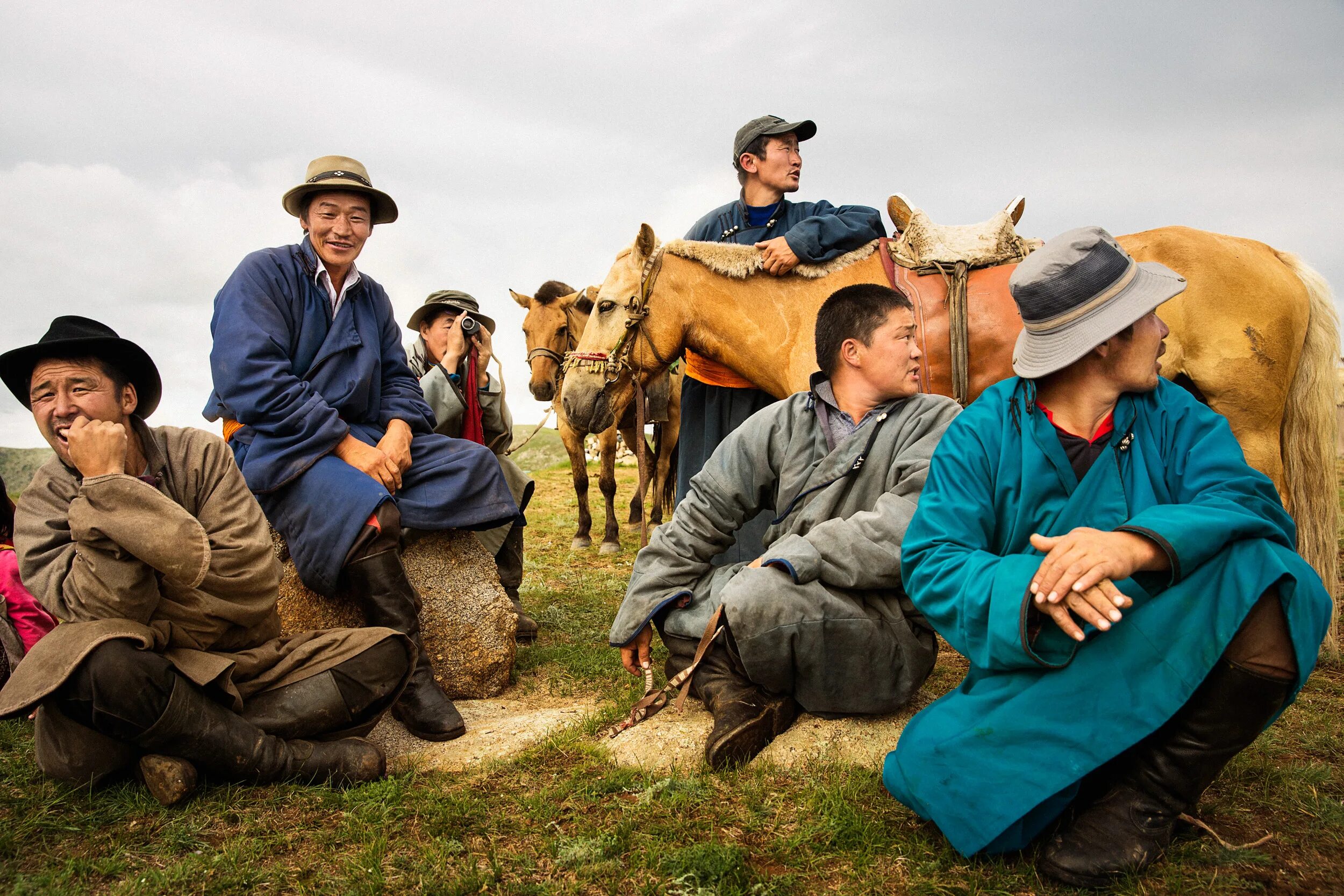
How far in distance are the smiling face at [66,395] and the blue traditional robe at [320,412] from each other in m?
0.81

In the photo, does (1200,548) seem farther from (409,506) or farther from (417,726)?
(409,506)

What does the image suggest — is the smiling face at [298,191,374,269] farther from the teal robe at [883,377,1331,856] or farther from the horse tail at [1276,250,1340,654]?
the horse tail at [1276,250,1340,654]

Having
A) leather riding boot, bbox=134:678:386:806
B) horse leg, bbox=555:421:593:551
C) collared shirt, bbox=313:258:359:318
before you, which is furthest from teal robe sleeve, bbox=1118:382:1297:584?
horse leg, bbox=555:421:593:551

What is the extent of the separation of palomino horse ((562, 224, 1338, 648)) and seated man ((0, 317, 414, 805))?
260 centimetres

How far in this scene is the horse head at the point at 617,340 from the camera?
5141 mm

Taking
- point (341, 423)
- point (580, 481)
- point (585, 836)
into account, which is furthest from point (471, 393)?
point (580, 481)

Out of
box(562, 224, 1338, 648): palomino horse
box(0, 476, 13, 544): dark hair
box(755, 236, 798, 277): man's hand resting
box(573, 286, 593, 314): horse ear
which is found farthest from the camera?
box(573, 286, 593, 314): horse ear

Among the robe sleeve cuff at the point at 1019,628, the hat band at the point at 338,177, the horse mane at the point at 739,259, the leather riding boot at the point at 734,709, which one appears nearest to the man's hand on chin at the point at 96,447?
the hat band at the point at 338,177

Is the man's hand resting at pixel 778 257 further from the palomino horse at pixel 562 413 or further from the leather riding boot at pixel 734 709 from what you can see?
the palomino horse at pixel 562 413

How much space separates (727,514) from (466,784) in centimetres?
137

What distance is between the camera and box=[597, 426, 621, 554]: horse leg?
28.1 ft

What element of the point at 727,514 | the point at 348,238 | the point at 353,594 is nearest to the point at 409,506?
the point at 353,594

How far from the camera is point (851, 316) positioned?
3.31 meters

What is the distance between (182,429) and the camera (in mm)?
3092
